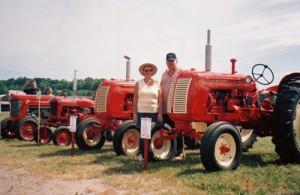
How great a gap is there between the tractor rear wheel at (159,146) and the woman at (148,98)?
0.77 ft

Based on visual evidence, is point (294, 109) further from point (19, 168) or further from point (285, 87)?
point (19, 168)

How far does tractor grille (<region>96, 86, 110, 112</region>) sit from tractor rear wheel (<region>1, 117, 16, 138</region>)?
15.7 feet

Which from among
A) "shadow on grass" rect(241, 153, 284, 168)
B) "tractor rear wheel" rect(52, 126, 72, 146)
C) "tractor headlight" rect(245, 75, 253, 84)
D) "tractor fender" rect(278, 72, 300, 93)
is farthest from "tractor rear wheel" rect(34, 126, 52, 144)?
"tractor fender" rect(278, 72, 300, 93)

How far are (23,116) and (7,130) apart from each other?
0.83 metres

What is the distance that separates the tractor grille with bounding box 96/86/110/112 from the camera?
317 inches

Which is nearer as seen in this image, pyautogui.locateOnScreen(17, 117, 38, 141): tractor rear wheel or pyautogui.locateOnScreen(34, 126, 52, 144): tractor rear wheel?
pyautogui.locateOnScreen(34, 126, 52, 144): tractor rear wheel

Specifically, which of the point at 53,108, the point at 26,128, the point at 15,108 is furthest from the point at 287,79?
the point at 15,108

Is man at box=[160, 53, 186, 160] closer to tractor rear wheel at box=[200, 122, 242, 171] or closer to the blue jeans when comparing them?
the blue jeans

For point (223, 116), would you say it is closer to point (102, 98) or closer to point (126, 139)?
point (126, 139)

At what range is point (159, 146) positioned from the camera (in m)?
6.12

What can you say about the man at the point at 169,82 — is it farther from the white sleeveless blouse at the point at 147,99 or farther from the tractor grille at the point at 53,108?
the tractor grille at the point at 53,108

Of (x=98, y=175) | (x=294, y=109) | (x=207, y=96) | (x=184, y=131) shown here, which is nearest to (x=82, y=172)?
(x=98, y=175)

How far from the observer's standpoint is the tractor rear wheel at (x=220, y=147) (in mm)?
4805

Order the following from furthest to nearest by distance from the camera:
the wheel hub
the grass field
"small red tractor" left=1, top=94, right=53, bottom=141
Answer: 1. "small red tractor" left=1, top=94, right=53, bottom=141
2. the wheel hub
3. the grass field
